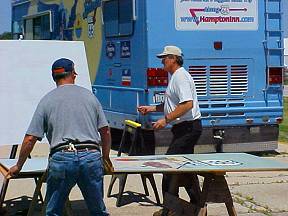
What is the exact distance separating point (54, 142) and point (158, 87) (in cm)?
518

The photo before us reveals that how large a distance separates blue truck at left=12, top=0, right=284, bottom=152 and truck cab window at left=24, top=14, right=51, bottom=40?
10.2 feet

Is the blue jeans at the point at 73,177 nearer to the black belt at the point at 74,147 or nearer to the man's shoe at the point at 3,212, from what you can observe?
the black belt at the point at 74,147

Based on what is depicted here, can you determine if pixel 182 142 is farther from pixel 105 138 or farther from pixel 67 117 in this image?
pixel 67 117

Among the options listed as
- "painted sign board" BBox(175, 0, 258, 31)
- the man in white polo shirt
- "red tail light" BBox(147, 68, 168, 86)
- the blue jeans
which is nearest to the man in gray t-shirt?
the blue jeans

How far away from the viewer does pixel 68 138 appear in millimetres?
5207

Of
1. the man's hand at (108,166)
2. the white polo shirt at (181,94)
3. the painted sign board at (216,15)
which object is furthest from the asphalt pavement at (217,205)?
the painted sign board at (216,15)

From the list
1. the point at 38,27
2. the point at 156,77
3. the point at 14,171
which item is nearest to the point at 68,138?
the point at 14,171

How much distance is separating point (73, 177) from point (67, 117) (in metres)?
0.48

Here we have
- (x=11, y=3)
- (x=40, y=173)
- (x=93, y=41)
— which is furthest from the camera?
(x=11, y=3)

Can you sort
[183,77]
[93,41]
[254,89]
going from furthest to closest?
[93,41] → [254,89] → [183,77]

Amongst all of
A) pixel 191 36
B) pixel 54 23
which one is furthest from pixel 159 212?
pixel 54 23

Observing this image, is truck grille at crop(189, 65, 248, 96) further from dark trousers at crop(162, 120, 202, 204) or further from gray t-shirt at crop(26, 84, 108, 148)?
gray t-shirt at crop(26, 84, 108, 148)

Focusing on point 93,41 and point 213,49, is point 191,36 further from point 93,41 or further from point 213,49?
point 93,41

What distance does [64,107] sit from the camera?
17.1 ft
